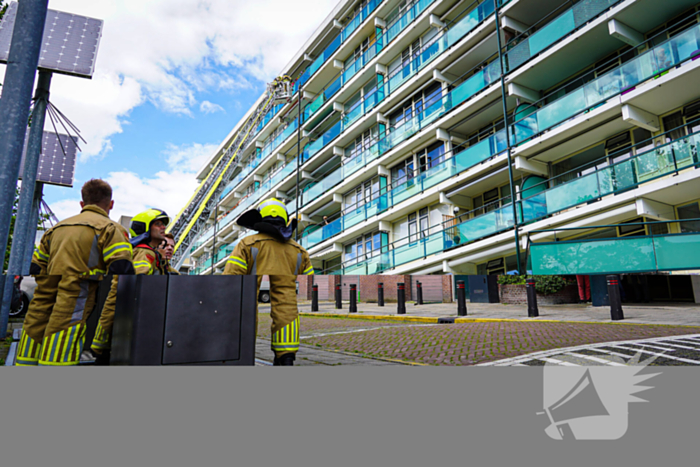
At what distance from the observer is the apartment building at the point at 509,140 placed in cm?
1066

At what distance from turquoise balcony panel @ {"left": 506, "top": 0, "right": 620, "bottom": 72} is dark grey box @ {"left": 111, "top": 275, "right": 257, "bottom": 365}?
615 inches

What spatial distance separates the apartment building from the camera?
1066cm

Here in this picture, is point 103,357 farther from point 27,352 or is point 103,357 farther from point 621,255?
point 621,255

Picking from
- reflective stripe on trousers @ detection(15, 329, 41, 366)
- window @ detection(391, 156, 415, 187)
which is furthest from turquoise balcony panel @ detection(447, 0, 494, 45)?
reflective stripe on trousers @ detection(15, 329, 41, 366)

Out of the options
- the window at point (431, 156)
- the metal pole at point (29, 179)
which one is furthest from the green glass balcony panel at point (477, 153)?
the metal pole at point (29, 179)

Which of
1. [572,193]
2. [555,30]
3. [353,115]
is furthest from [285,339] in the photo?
[353,115]

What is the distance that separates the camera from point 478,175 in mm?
16328

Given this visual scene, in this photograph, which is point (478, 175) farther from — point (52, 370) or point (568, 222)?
point (52, 370)

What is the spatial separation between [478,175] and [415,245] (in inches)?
149

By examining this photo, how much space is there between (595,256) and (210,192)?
31.0 m

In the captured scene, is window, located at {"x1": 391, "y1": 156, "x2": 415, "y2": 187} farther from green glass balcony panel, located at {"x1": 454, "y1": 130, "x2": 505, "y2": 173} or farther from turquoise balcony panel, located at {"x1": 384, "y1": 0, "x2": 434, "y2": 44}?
turquoise balcony panel, located at {"x1": 384, "y1": 0, "x2": 434, "y2": 44}

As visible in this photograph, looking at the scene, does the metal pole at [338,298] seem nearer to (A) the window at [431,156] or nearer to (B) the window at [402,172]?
(A) the window at [431,156]

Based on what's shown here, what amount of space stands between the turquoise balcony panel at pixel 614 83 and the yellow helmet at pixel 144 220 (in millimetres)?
13253

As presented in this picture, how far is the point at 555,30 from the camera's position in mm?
14164
